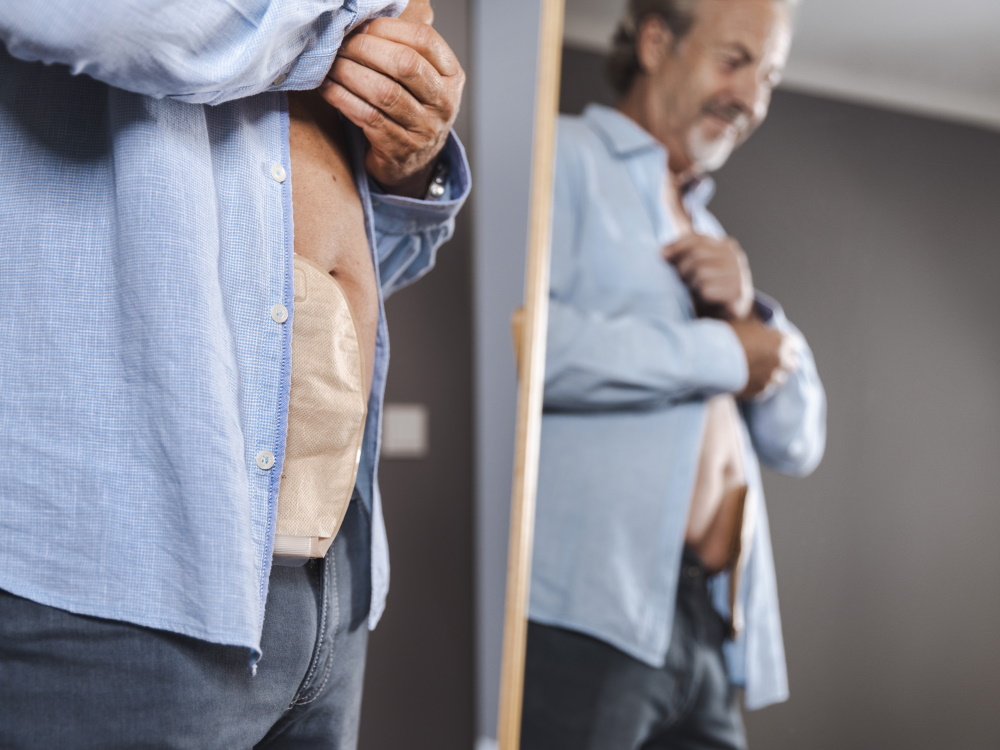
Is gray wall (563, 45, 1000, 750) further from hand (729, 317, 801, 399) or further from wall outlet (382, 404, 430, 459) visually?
wall outlet (382, 404, 430, 459)

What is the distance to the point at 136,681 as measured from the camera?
55cm

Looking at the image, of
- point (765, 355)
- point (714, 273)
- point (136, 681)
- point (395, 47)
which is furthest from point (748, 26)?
point (136, 681)

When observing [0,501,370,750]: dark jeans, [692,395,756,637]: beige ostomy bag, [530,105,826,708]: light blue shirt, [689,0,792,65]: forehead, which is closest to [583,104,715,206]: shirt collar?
[530,105,826,708]: light blue shirt

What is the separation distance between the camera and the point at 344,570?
0.72m

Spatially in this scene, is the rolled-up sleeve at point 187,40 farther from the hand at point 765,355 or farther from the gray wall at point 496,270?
the gray wall at point 496,270

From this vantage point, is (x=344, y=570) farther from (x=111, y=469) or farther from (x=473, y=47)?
(x=473, y=47)

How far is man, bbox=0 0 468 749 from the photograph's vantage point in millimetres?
537

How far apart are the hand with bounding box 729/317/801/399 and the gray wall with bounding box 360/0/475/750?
1.56 feet

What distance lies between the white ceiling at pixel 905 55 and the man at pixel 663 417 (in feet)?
0.14

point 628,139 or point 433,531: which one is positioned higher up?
point 628,139

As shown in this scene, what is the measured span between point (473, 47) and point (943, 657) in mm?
1074

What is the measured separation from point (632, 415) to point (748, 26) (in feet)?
1.76

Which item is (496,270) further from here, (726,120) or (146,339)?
(146,339)

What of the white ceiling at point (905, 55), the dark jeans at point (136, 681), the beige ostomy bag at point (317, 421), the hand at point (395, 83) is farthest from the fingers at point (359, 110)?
the white ceiling at point (905, 55)
